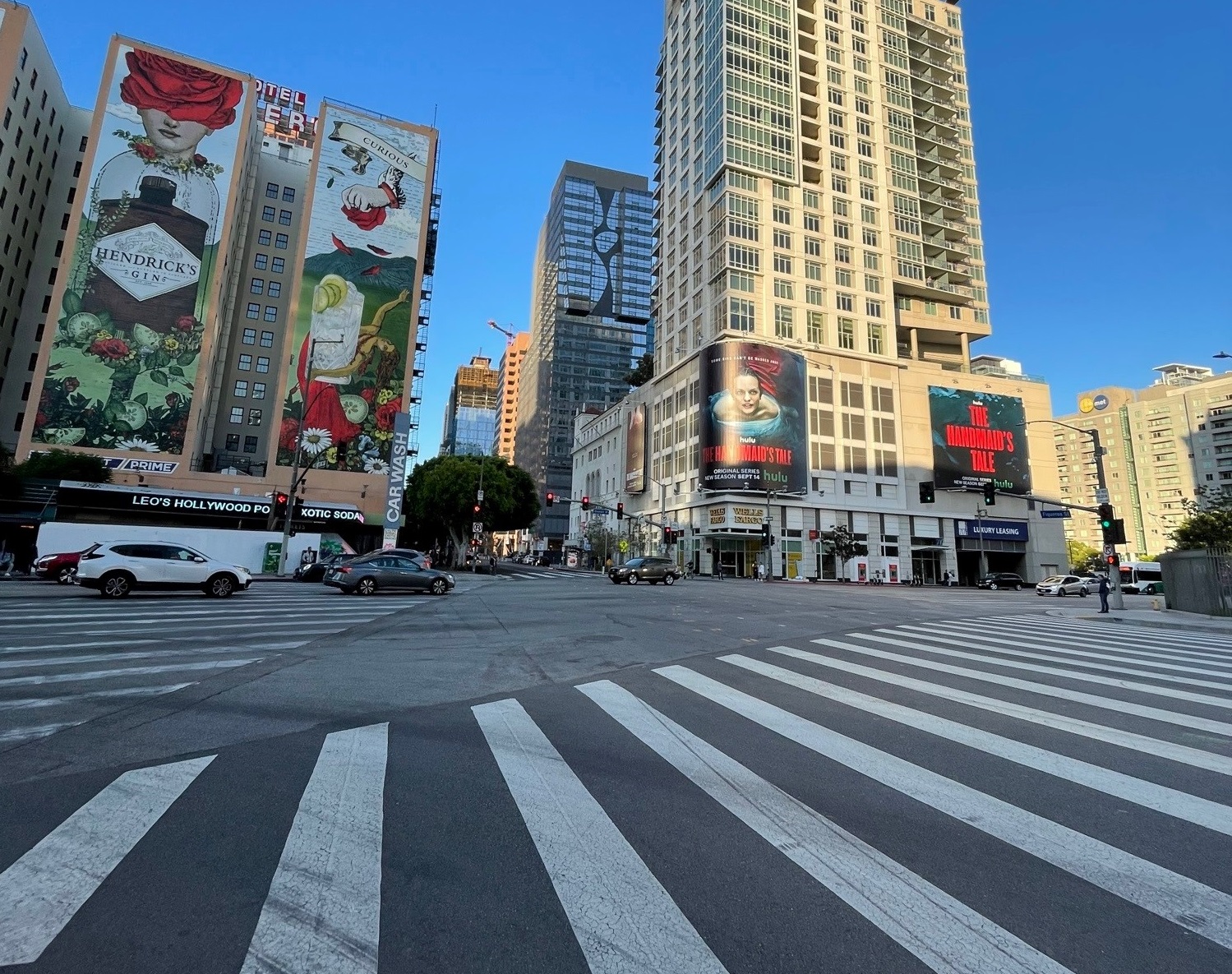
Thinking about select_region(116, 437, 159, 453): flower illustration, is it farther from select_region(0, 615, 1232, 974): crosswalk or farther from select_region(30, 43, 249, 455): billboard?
select_region(0, 615, 1232, 974): crosswalk

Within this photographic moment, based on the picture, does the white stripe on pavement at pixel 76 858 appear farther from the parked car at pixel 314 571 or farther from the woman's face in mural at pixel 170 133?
the woman's face in mural at pixel 170 133

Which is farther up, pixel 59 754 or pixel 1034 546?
pixel 1034 546

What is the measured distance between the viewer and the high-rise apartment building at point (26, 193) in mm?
49969

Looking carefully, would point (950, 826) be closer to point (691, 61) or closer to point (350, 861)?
point (350, 861)

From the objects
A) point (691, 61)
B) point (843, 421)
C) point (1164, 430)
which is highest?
point (691, 61)

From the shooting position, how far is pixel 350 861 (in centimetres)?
310

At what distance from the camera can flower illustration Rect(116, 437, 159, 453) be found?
4691 centimetres

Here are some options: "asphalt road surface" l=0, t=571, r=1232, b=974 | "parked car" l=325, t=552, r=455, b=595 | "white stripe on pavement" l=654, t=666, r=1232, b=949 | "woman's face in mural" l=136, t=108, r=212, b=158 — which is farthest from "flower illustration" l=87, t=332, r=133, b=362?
"white stripe on pavement" l=654, t=666, r=1232, b=949

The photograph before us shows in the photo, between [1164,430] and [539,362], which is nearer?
[1164,430]

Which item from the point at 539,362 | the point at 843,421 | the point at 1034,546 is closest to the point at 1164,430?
the point at 1034,546

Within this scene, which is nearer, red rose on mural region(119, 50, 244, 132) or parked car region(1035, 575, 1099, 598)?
parked car region(1035, 575, 1099, 598)

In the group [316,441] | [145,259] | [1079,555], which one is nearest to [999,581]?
[316,441]

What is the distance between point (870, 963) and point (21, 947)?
129 inches

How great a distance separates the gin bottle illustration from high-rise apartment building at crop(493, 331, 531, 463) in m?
106
